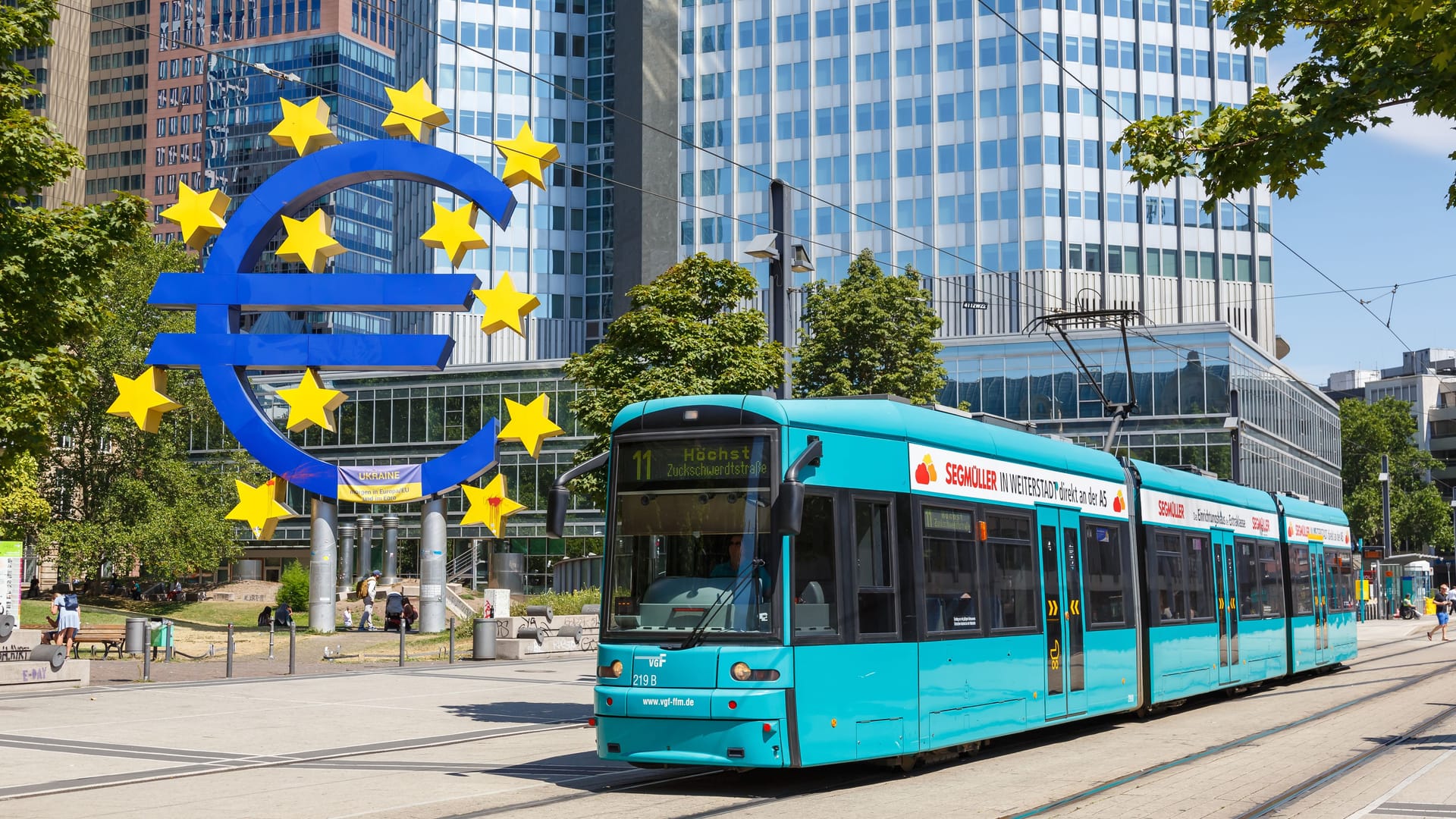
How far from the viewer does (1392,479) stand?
112 metres

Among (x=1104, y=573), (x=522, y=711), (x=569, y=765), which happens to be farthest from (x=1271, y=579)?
(x=569, y=765)

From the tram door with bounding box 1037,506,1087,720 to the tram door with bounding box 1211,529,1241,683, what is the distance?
18.1 feet

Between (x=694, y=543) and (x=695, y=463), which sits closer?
(x=694, y=543)

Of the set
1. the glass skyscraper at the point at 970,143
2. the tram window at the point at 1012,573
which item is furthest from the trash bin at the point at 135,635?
the glass skyscraper at the point at 970,143

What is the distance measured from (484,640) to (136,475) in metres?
30.7

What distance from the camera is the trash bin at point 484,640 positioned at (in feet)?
105

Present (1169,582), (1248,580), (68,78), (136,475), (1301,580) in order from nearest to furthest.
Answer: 1. (1169,582)
2. (1248,580)
3. (1301,580)
4. (136,475)
5. (68,78)

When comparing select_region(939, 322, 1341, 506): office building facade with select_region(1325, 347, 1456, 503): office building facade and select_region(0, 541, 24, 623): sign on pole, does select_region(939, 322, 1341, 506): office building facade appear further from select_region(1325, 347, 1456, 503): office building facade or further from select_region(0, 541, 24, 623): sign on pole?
select_region(1325, 347, 1456, 503): office building facade

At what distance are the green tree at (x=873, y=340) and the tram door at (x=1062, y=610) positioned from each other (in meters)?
28.3

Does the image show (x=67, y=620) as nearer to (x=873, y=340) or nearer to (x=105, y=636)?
(x=105, y=636)

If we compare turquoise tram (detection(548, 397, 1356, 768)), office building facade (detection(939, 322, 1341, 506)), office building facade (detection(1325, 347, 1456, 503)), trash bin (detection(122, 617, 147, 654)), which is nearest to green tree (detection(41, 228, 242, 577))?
trash bin (detection(122, 617, 147, 654))

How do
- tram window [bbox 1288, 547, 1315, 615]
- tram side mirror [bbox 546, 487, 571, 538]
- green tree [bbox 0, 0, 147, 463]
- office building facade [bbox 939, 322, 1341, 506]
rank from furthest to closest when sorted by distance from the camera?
office building facade [bbox 939, 322, 1341, 506]
tram window [bbox 1288, 547, 1315, 615]
green tree [bbox 0, 0, 147, 463]
tram side mirror [bbox 546, 487, 571, 538]

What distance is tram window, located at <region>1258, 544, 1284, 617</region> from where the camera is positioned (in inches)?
902

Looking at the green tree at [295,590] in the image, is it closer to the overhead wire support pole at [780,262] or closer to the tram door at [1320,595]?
the tram door at [1320,595]
